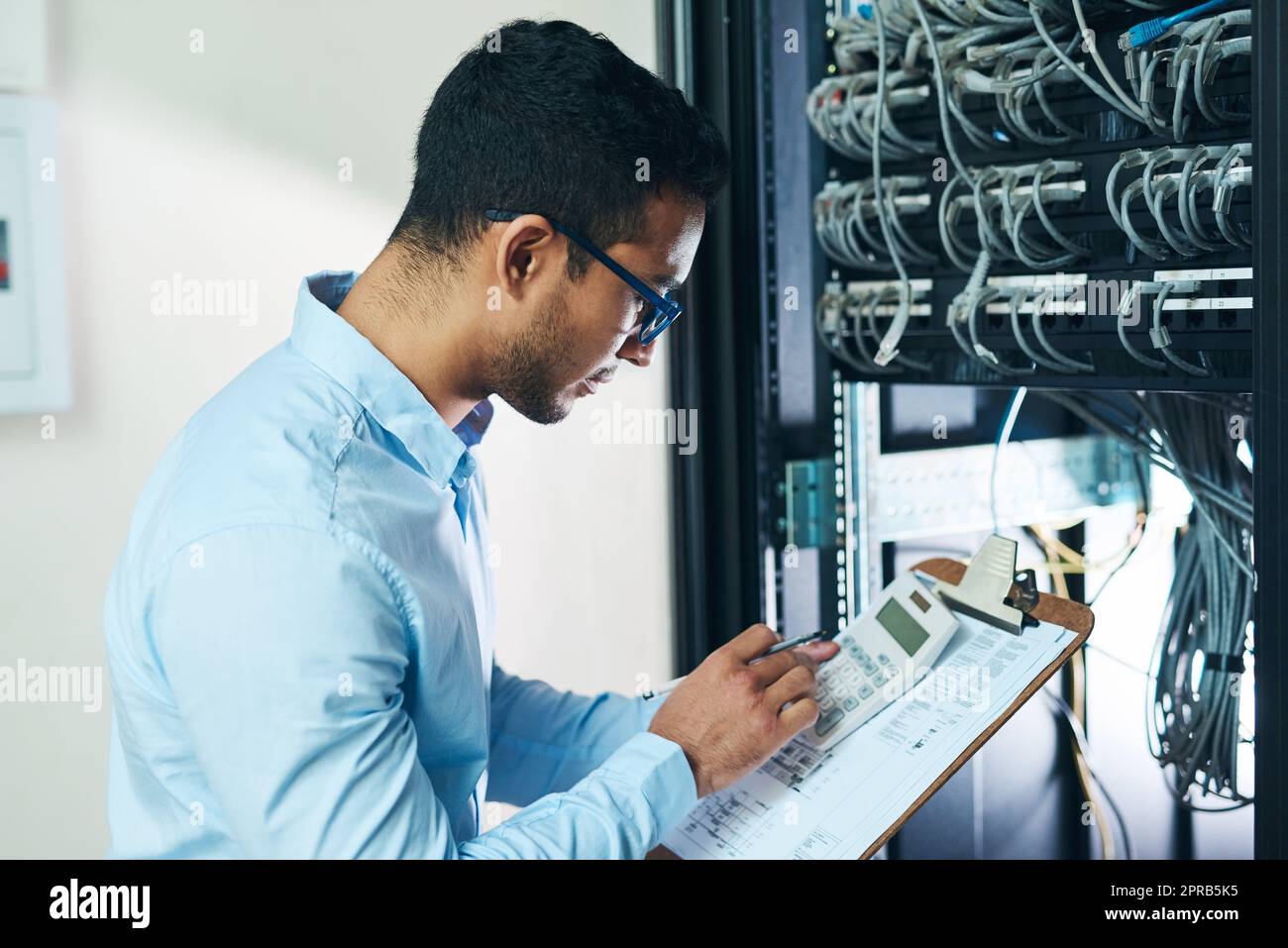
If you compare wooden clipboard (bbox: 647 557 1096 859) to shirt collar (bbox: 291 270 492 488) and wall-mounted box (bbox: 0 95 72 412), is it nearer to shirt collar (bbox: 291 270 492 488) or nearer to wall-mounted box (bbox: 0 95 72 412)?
shirt collar (bbox: 291 270 492 488)

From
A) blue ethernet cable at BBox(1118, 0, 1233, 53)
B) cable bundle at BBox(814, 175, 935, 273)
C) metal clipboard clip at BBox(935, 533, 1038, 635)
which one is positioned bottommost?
metal clipboard clip at BBox(935, 533, 1038, 635)

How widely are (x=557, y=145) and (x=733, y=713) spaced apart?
1.91ft

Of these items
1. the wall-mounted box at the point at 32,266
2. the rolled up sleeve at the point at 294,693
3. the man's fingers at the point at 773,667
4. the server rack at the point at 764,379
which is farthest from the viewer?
the server rack at the point at 764,379

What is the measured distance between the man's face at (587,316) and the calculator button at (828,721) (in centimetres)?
44

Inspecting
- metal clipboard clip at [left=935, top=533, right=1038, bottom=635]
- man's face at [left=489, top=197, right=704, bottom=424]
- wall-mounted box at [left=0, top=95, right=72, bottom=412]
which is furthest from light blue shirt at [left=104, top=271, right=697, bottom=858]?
wall-mounted box at [left=0, top=95, right=72, bottom=412]

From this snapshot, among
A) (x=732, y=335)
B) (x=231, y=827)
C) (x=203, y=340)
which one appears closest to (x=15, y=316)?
(x=203, y=340)

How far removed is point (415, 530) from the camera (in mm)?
989

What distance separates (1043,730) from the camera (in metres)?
1.85

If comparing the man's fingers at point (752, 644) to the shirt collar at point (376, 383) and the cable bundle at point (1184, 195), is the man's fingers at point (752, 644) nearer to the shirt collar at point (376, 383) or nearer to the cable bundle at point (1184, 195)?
the shirt collar at point (376, 383)

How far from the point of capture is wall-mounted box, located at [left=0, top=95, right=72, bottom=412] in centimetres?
139

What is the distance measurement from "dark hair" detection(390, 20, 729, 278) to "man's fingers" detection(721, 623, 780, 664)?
1.38 feet

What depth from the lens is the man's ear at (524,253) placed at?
3.43 ft

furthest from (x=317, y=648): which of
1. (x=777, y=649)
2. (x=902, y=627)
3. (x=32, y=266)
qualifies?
(x=32, y=266)

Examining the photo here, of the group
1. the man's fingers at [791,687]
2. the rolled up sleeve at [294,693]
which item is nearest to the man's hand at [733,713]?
the man's fingers at [791,687]
